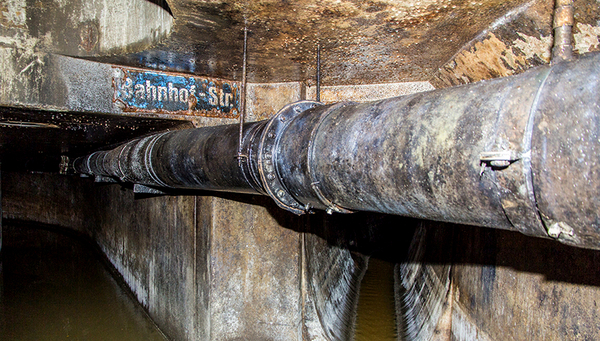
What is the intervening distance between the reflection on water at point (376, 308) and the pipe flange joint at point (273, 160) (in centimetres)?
433

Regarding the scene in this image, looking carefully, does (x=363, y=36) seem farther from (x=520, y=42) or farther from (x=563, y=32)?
(x=563, y=32)

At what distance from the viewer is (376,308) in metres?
6.48

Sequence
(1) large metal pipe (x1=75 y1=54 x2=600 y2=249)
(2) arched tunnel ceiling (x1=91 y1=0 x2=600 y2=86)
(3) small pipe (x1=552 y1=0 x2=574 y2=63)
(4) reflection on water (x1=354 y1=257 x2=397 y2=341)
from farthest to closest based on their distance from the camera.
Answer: (4) reflection on water (x1=354 y1=257 x2=397 y2=341) < (2) arched tunnel ceiling (x1=91 y1=0 x2=600 y2=86) < (3) small pipe (x1=552 y1=0 x2=574 y2=63) < (1) large metal pipe (x1=75 y1=54 x2=600 y2=249)

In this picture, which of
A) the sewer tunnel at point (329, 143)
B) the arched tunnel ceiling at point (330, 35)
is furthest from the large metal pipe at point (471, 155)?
the arched tunnel ceiling at point (330, 35)

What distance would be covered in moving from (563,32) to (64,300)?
9.03 m

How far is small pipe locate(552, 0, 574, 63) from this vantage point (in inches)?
45.7

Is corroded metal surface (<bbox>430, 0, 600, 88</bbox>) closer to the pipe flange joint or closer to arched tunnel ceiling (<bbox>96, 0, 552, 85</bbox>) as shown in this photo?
arched tunnel ceiling (<bbox>96, 0, 552, 85</bbox>)

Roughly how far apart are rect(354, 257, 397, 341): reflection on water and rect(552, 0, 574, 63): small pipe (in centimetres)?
503

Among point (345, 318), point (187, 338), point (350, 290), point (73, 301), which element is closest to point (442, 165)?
point (187, 338)

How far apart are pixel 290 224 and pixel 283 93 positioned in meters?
1.47

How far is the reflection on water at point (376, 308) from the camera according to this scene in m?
5.62

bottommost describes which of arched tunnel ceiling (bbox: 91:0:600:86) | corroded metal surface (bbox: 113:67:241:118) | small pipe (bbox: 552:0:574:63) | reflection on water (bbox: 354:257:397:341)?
reflection on water (bbox: 354:257:397:341)

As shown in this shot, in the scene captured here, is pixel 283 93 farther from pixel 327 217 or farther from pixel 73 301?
pixel 73 301

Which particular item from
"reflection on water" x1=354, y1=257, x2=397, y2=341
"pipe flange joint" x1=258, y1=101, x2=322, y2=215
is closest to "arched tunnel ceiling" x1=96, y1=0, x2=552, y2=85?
"pipe flange joint" x1=258, y1=101, x2=322, y2=215
